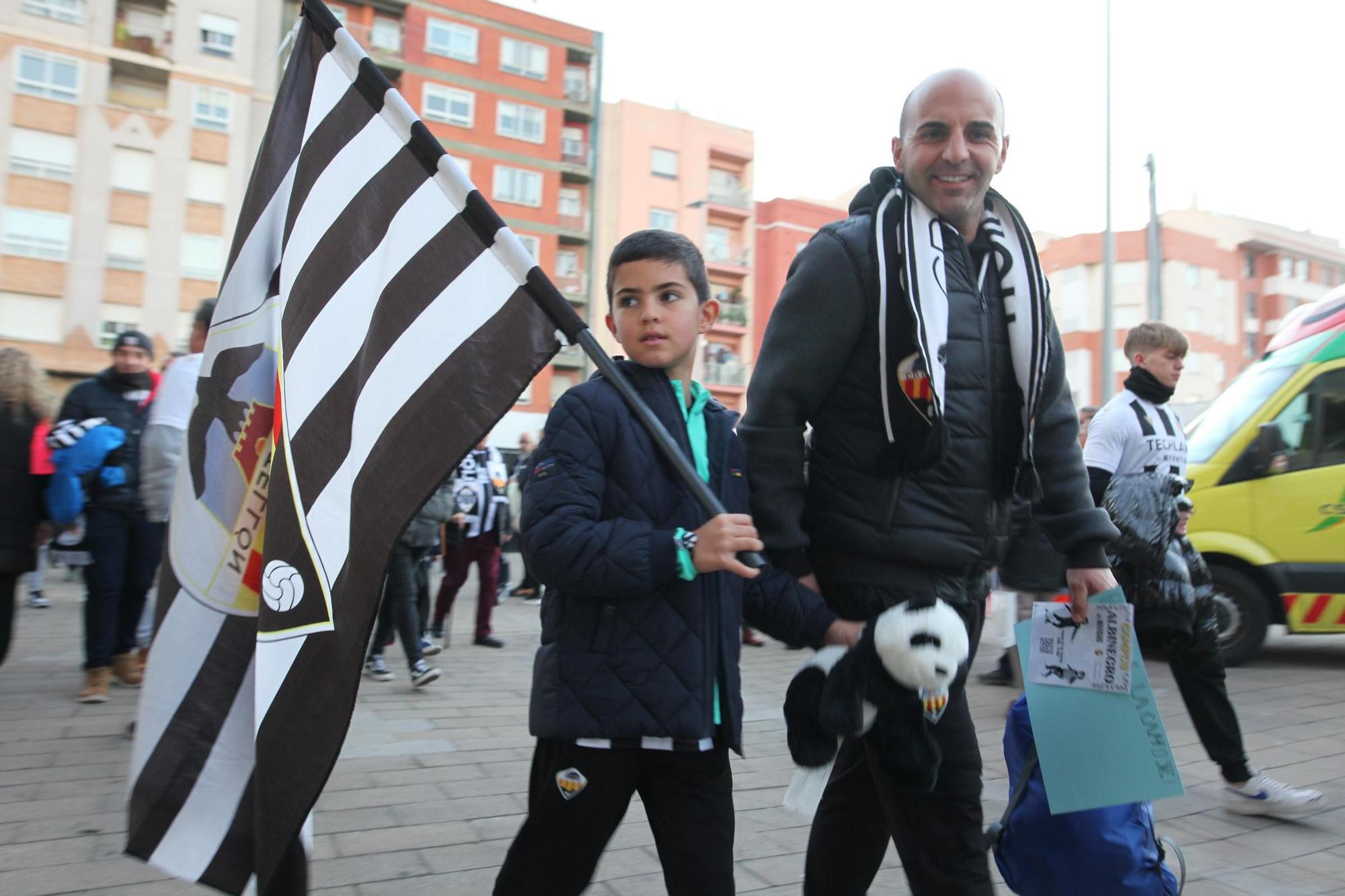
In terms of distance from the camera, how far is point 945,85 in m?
2.18

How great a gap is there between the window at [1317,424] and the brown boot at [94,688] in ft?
26.5

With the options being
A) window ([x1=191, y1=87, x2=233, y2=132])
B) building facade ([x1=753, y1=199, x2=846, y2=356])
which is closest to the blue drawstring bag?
window ([x1=191, y1=87, x2=233, y2=132])

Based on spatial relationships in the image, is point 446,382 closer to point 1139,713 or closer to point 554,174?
point 1139,713

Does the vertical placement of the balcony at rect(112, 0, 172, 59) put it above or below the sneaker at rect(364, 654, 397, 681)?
above

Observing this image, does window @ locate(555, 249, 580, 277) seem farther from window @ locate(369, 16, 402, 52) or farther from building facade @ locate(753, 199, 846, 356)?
window @ locate(369, 16, 402, 52)

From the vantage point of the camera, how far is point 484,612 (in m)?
8.07

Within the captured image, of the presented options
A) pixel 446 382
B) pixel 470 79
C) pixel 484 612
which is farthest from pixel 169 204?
pixel 446 382

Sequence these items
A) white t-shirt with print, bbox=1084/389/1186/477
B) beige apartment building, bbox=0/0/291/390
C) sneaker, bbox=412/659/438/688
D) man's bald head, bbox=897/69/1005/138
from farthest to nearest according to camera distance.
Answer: beige apartment building, bbox=0/0/291/390 → sneaker, bbox=412/659/438/688 → white t-shirt with print, bbox=1084/389/1186/477 → man's bald head, bbox=897/69/1005/138

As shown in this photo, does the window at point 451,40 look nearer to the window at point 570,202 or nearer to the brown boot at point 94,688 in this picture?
the window at point 570,202

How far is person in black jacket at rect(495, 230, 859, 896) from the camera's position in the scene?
195 centimetres

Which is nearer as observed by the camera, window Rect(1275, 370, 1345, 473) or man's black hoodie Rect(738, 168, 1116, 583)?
man's black hoodie Rect(738, 168, 1116, 583)

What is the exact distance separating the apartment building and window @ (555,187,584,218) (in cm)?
2307

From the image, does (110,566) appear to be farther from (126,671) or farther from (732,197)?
(732,197)

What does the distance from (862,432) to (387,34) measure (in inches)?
1600
